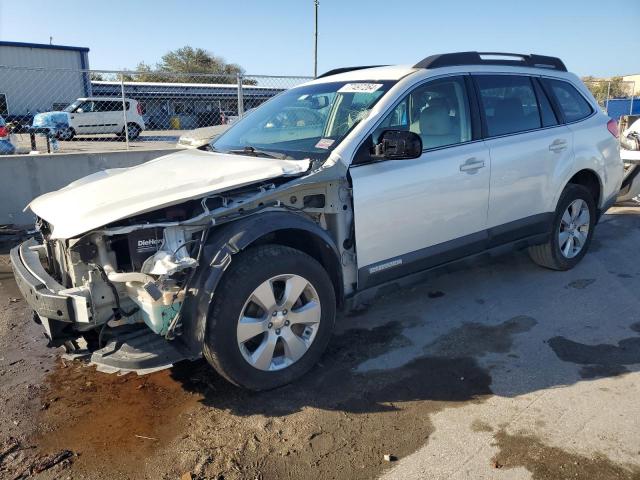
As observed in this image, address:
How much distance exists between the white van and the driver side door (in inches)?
246

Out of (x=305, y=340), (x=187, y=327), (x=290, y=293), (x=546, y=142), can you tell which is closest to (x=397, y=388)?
(x=305, y=340)

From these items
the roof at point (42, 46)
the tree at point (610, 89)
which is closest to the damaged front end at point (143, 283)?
the tree at point (610, 89)

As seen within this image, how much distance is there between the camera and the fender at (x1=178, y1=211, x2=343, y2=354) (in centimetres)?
297

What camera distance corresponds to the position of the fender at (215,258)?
2.97 meters

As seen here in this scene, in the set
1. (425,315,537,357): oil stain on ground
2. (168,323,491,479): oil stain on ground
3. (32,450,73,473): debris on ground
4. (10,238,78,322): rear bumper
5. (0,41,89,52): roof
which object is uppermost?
(0,41,89,52): roof

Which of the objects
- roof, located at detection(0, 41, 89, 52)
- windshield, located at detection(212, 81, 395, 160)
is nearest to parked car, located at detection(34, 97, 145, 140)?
windshield, located at detection(212, 81, 395, 160)

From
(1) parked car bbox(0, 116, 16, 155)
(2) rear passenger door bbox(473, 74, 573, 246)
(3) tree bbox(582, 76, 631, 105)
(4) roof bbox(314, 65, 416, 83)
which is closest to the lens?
(4) roof bbox(314, 65, 416, 83)

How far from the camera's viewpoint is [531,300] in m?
4.78

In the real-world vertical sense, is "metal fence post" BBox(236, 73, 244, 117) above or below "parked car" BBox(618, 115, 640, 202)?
above

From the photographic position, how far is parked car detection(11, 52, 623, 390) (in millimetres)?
2996

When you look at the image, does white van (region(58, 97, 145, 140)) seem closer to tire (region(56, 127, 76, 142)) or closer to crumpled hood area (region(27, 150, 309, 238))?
tire (region(56, 127, 76, 142))

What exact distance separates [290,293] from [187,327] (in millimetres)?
641

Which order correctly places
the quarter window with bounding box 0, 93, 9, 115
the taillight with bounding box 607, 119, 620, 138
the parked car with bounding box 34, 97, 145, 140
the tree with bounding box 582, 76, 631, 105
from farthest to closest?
the tree with bounding box 582, 76, 631, 105 → the parked car with bounding box 34, 97, 145, 140 → the quarter window with bounding box 0, 93, 9, 115 → the taillight with bounding box 607, 119, 620, 138

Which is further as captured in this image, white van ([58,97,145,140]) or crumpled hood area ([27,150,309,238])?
white van ([58,97,145,140])
